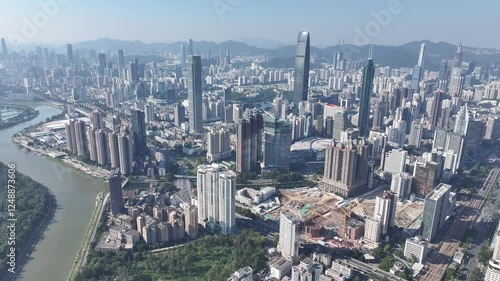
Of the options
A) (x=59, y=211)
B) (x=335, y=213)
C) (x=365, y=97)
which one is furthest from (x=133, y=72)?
(x=335, y=213)

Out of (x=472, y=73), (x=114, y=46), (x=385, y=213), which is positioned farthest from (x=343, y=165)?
(x=114, y=46)

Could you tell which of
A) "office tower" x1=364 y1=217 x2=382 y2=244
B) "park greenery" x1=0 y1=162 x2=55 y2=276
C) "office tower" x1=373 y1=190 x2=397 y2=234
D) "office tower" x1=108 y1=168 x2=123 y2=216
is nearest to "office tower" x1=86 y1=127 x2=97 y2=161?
"park greenery" x1=0 y1=162 x2=55 y2=276

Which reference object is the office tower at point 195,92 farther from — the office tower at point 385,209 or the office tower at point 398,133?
the office tower at point 385,209

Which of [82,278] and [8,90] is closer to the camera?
[82,278]

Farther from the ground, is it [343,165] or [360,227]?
[343,165]

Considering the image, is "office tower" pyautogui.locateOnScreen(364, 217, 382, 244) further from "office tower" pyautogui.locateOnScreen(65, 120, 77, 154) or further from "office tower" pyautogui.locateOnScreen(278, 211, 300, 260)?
"office tower" pyautogui.locateOnScreen(65, 120, 77, 154)

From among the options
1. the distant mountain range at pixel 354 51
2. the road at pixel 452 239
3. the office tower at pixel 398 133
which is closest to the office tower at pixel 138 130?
the office tower at pixel 398 133

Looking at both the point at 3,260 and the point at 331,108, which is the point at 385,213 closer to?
the point at 3,260
